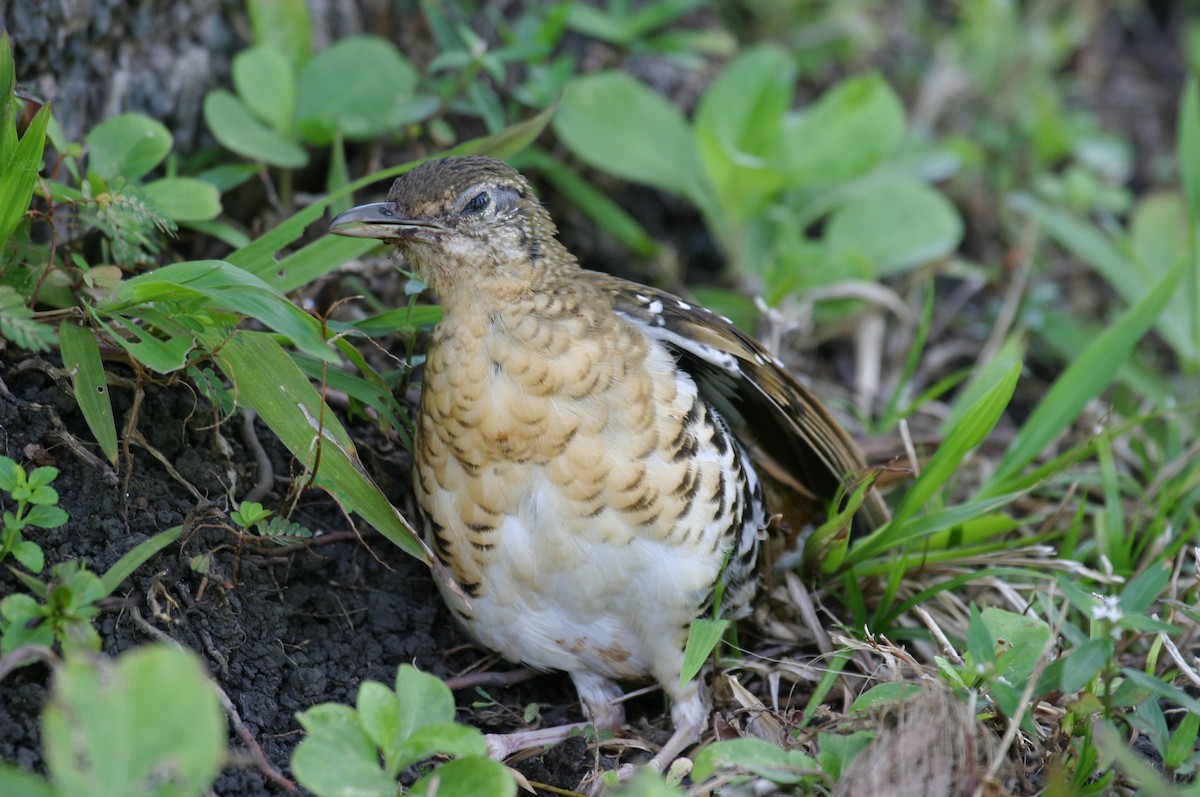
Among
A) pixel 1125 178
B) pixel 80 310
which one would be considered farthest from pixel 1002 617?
pixel 1125 178

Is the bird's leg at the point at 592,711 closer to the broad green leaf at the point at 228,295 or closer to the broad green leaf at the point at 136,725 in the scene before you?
the broad green leaf at the point at 228,295

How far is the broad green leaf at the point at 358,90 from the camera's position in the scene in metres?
3.77

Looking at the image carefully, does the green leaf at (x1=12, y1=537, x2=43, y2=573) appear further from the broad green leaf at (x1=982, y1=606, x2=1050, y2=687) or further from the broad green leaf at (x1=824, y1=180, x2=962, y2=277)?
the broad green leaf at (x1=824, y1=180, x2=962, y2=277)

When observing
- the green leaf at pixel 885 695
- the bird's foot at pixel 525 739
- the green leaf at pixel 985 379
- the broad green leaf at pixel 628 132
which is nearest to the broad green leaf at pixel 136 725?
the bird's foot at pixel 525 739

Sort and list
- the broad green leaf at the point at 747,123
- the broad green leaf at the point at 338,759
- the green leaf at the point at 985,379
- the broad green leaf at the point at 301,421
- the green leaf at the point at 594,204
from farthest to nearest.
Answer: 1. the green leaf at the point at 594,204
2. the broad green leaf at the point at 747,123
3. the green leaf at the point at 985,379
4. the broad green leaf at the point at 301,421
5. the broad green leaf at the point at 338,759

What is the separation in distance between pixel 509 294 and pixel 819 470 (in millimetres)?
1163

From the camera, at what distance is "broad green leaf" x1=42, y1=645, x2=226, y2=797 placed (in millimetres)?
1696

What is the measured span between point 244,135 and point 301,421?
1303 mm

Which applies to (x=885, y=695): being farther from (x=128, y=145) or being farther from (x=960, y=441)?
(x=128, y=145)

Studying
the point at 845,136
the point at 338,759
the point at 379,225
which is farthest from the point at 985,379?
the point at 338,759

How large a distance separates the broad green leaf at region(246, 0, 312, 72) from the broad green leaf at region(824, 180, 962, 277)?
208 centimetres

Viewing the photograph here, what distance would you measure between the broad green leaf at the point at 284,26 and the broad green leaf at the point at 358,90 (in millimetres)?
64

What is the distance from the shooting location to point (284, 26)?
382 centimetres

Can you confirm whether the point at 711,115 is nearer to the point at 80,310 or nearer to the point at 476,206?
the point at 476,206
